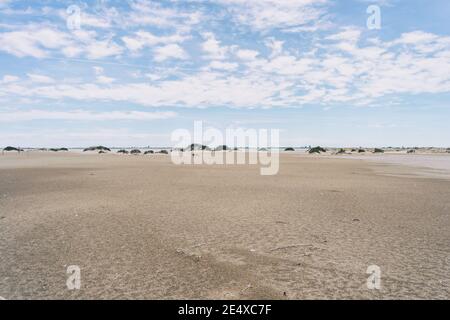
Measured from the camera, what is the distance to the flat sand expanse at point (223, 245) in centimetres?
620

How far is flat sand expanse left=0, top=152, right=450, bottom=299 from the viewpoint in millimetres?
6203

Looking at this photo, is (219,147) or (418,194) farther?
(219,147)

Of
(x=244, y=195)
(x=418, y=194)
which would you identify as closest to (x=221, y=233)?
(x=244, y=195)

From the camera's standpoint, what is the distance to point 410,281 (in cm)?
645

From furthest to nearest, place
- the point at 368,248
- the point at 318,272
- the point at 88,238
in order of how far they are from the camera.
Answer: the point at 88,238
the point at 368,248
the point at 318,272

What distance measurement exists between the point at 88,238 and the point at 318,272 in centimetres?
606

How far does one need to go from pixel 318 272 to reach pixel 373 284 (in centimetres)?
105

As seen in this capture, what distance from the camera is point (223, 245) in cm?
874

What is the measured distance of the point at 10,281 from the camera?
641 cm

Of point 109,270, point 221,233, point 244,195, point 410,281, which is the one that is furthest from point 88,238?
point 244,195

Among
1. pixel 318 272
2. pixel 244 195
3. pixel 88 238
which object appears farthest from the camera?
pixel 244 195
